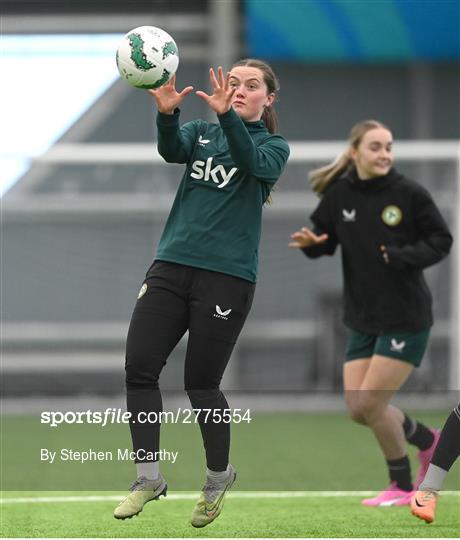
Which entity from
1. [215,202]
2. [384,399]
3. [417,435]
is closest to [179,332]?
[215,202]

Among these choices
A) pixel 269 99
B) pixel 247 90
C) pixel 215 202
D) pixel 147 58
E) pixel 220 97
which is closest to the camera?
pixel 220 97

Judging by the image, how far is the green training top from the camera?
4.56 meters

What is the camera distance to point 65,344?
34.3 ft

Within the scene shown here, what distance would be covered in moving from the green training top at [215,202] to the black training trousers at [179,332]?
0.19ft

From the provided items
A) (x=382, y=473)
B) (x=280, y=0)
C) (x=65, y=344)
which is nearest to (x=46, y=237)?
(x=65, y=344)

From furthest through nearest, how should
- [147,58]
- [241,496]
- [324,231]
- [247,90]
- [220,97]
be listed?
[241,496], [324,231], [247,90], [147,58], [220,97]

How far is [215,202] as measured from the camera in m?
4.59

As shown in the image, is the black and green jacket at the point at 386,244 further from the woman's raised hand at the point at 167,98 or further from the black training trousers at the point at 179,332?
the woman's raised hand at the point at 167,98

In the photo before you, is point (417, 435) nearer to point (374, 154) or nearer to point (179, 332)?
point (374, 154)

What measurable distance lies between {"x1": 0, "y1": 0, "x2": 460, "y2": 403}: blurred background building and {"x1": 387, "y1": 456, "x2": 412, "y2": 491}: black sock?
165 inches

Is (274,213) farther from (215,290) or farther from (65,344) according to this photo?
(215,290)

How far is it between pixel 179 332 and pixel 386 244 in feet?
5.66

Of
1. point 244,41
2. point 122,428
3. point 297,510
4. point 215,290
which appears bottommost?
point 297,510

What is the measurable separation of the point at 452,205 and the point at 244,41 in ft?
7.19
